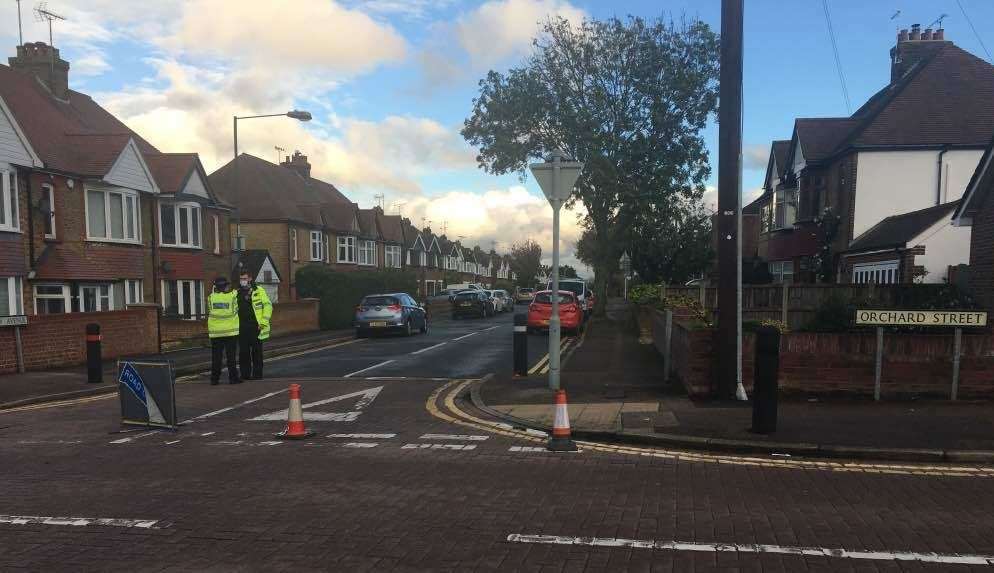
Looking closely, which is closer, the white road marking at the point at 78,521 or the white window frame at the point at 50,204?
the white road marking at the point at 78,521

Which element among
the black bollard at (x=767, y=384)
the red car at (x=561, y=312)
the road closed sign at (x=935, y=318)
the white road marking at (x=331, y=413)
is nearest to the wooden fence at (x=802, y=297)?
the road closed sign at (x=935, y=318)

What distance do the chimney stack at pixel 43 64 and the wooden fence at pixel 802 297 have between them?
2591 cm

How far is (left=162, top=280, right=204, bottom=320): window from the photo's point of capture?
25.5 meters

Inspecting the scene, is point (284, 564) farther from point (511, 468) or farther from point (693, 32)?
point (693, 32)

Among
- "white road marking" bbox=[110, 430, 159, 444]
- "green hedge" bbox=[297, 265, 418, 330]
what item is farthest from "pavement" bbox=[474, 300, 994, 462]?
"green hedge" bbox=[297, 265, 418, 330]

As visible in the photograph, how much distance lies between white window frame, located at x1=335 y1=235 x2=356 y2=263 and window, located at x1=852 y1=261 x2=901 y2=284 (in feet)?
109

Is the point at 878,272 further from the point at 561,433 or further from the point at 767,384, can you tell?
the point at 561,433

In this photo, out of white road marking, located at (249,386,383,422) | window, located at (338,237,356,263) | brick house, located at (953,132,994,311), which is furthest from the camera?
window, located at (338,237,356,263)

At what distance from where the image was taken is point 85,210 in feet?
69.1

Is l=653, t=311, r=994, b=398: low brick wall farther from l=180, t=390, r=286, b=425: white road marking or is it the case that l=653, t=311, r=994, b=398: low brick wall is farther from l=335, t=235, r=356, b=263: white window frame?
l=335, t=235, r=356, b=263: white window frame

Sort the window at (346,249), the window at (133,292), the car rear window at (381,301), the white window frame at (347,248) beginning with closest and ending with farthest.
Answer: the window at (133,292) → the car rear window at (381,301) → the white window frame at (347,248) → the window at (346,249)

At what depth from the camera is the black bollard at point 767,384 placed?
24.0ft

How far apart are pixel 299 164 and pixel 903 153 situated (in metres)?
40.4

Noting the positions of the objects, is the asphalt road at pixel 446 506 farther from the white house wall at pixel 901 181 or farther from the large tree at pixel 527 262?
the large tree at pixel 527 262
